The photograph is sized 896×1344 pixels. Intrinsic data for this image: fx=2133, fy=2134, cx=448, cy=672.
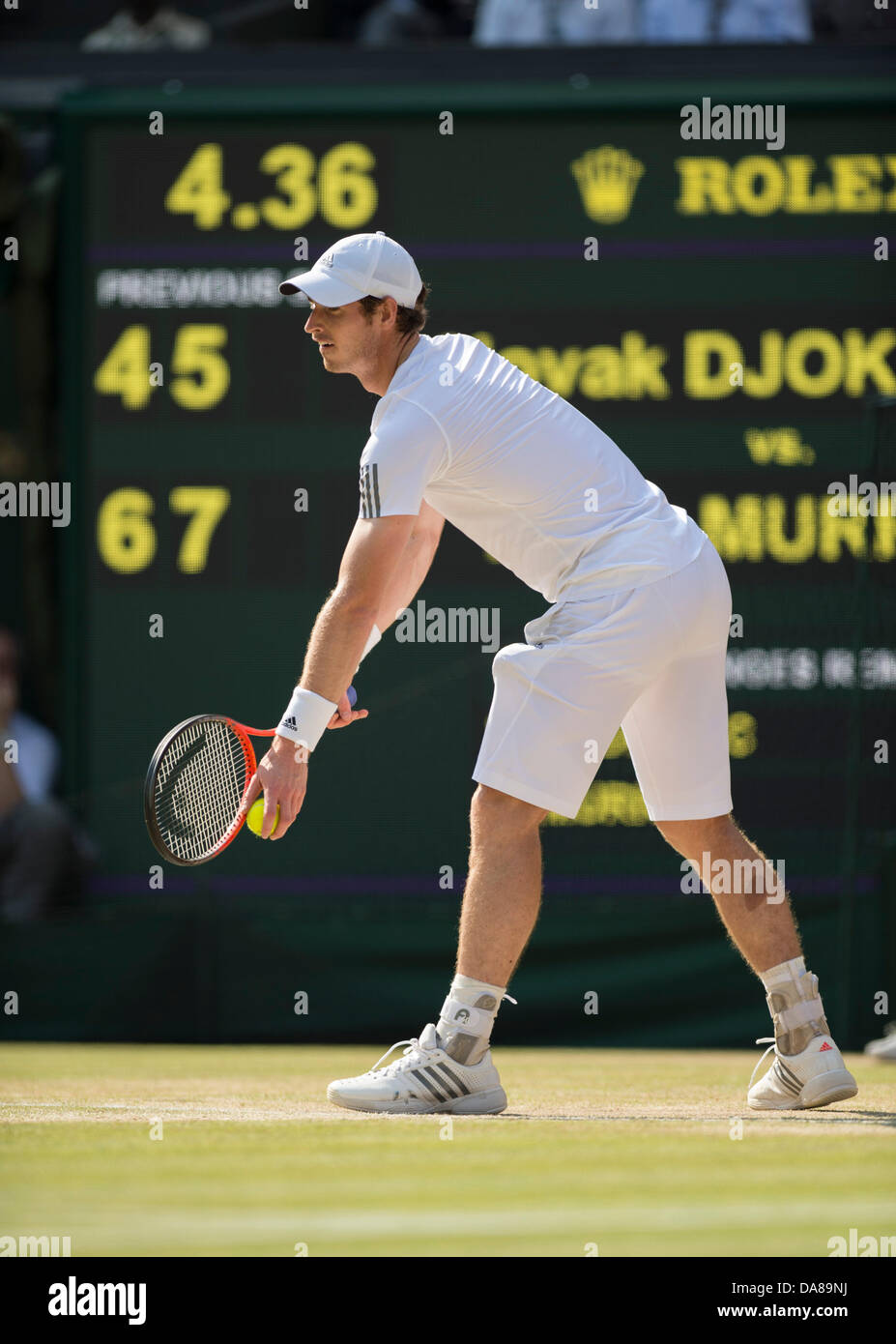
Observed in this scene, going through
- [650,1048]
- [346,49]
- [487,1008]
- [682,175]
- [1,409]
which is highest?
[346,49]

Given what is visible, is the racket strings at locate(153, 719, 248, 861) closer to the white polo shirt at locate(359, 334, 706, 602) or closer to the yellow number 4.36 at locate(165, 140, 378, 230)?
the white polo shirt at locate(359, 334, 706, 602)

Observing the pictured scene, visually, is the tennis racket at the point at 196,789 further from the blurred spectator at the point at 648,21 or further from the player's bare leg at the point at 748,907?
the blurred spectator at the point at 648,21

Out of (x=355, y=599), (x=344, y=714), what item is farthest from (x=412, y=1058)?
(x=355, y=599)

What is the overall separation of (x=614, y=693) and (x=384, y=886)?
145 inches

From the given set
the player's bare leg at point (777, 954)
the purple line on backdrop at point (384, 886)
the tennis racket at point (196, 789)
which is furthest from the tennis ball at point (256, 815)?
the purple line on backdrop at point (384, 886)

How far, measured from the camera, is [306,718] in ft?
14.4

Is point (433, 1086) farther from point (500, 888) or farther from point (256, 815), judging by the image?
point (256, 815)

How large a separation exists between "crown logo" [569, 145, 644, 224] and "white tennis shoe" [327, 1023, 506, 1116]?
174 inches

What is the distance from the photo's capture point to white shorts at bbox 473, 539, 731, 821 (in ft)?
14.5

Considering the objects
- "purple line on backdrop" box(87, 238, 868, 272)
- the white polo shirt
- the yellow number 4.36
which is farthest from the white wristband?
the yellow number 4.36

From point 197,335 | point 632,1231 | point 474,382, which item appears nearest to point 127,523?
point 197,335

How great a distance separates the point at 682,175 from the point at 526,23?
4.80 feet

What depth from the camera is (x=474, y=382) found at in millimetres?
4543
